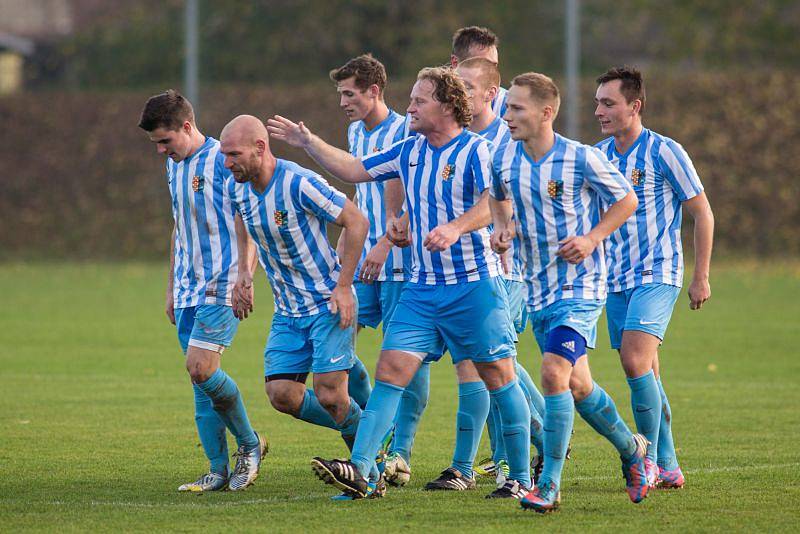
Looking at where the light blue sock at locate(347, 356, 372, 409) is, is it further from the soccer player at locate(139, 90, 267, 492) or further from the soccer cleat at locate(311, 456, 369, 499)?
the soccer cleat at locate(311, 456, 369, 499)

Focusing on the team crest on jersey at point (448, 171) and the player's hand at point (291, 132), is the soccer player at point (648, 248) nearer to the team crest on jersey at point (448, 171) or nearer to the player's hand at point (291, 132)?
the team crest on jersey at point (448, 171)

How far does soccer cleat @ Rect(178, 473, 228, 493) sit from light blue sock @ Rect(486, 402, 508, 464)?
→ 1.54m

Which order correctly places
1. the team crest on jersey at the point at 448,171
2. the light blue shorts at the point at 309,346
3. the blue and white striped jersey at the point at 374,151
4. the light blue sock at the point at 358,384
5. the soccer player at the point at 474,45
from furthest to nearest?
the soccer player at the point at 474,45 < the blue and white striped jersey at the point at 374,151 < the light blue sock at the point at 358,384 < the light blue shorts at the point at 309,346 < the team crest on jersey at the point at 448,171

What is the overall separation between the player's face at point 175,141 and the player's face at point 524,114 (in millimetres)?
1869

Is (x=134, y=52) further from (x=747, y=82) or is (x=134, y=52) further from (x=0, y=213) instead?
(x=747, y=82)

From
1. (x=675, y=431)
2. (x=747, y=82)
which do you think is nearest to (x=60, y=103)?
(x=747, y=82)

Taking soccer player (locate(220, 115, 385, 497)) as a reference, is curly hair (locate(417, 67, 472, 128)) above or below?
above

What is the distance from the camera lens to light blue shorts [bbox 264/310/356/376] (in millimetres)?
7016

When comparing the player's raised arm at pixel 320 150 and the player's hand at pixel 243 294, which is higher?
the player's raised arm at pixel 320 150

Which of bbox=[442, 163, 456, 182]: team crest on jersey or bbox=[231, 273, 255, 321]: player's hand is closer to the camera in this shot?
bbox=[442, 163, 456, 182]: team crest on jersey

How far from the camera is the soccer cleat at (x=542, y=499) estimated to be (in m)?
6.37

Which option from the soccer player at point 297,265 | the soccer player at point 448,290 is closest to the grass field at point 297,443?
the soccer player at point 448,290

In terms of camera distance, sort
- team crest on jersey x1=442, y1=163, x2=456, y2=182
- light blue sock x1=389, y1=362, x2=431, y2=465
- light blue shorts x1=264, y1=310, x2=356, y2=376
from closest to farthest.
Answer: team crest on jersey x1=442, y1=163, x2=456, y2=182, light blue shorts x1=264, y1=310, x2=356, y2=376, light blue sock x1=389, y1=362, x2=431, y2=465

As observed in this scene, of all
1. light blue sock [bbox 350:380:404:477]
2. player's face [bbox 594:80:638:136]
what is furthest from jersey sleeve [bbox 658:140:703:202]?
light blue sock [bbox 350:380:404:477]
